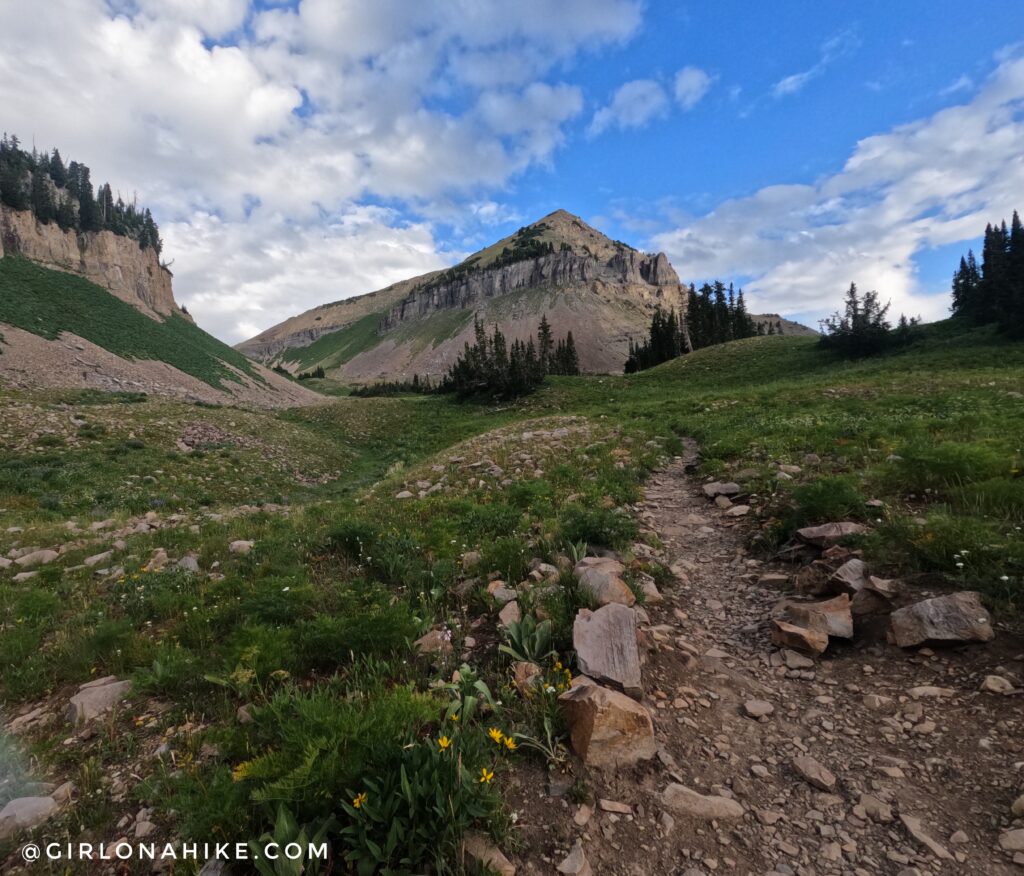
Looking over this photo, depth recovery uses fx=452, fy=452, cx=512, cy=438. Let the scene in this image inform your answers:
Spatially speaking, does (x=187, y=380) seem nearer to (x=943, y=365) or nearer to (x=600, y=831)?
(x=600, y=831)

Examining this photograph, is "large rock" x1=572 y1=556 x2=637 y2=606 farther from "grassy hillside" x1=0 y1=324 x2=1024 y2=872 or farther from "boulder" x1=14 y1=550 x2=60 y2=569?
"boulder" x1=14 y1=550 x2=60 y2=569

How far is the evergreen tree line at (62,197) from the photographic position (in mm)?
60500

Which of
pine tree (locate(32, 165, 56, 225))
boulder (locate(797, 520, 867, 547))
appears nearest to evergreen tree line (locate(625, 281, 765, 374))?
boulder (locate(797, 520, 867, 547))

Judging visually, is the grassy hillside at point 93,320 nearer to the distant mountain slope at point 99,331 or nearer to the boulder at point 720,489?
the distant mountain slope at point 99,331

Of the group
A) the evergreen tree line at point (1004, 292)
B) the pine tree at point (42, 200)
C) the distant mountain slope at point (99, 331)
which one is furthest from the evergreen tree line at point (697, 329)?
the pine tree at point (42, 200)

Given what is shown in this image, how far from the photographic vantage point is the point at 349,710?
3410 mm

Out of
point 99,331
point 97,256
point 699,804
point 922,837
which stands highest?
point 97,256

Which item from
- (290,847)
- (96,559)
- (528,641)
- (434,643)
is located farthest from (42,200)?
(290,847)

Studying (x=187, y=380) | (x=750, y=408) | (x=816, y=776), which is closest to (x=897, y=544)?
(x=816, y=776)

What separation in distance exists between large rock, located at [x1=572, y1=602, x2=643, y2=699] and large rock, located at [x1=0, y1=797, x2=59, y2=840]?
4.13 meters

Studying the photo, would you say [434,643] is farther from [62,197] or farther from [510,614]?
[62,197]

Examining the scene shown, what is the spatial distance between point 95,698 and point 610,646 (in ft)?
16.8

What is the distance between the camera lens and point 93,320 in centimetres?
4556

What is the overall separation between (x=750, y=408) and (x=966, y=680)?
18132mm
